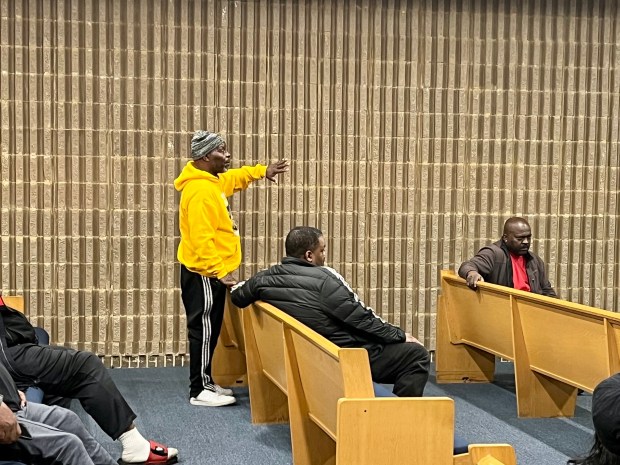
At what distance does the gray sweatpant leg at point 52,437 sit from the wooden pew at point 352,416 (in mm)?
904

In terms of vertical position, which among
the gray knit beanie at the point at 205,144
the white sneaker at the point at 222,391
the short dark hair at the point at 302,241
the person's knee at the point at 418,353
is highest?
the gray knit beanie at the point at 205,144

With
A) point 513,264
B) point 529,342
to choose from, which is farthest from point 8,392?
point 513,264

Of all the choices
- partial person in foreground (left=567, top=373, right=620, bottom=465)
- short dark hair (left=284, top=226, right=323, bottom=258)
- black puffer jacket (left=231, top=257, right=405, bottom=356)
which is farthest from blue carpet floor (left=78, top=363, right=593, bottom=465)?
partial person in foreground (left=567, top=373, right=620, bottom=465)

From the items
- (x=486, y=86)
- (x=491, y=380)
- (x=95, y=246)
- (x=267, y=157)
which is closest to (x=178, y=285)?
(x=95, y=246)

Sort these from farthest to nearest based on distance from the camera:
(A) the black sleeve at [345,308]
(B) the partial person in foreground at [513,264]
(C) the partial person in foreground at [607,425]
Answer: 1. (B) the partial person in foreground at [513,264]
2. (A) the black sleeve at [345,308]
3. (C) the partial person in foreground at [607,425]

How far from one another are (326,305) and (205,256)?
114 cm

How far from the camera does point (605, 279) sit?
7117 millimetres

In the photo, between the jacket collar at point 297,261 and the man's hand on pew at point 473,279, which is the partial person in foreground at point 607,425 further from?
the man's hand on pew at point 473,279

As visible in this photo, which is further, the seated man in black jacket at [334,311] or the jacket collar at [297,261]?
the jacket collar at [297,261]

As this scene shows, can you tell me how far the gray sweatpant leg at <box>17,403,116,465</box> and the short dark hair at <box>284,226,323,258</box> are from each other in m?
1.44

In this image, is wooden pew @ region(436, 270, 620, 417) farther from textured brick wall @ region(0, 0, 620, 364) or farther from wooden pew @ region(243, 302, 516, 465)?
wooden pew @ region(243, 302, 516, 465)

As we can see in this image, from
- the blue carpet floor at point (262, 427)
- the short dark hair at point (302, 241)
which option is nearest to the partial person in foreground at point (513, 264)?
the blue carpet floor at point (262, 427)

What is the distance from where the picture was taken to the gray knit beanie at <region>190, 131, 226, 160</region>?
5.30 meters

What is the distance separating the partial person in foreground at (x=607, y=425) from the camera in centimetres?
174
